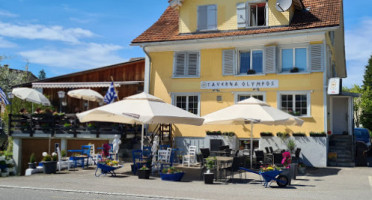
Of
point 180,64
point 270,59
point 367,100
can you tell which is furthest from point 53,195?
point 367,100

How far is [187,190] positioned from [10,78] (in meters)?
32.4

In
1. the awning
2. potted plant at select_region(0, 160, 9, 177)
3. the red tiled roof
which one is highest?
the red tiled roof

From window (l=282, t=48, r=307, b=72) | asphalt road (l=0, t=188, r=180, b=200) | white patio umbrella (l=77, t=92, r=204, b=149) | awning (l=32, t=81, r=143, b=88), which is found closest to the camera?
asphalt road (l=0, t=188, r=180, b=200)

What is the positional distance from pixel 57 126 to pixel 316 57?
13.7 m

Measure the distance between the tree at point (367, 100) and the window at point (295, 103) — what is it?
21.5 metres

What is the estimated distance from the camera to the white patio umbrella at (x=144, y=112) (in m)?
12.7

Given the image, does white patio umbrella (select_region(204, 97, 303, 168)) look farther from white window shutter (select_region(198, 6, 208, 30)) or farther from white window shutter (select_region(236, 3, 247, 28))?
white window shutter (select_region(198, 6, 208, 30))

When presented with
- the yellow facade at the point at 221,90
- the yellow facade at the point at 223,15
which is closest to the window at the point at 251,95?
the yellow facade at the point at 221,90

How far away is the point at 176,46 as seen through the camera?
2095 cm

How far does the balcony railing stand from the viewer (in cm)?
1950

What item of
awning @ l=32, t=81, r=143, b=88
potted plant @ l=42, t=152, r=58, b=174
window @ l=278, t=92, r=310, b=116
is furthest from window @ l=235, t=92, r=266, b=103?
potted plant @ l=42, t=152, r=58, b=174

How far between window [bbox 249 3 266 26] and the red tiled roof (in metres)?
0.77

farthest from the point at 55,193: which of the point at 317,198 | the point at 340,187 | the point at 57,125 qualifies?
the point at 57,125

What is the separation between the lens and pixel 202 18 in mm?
20969
